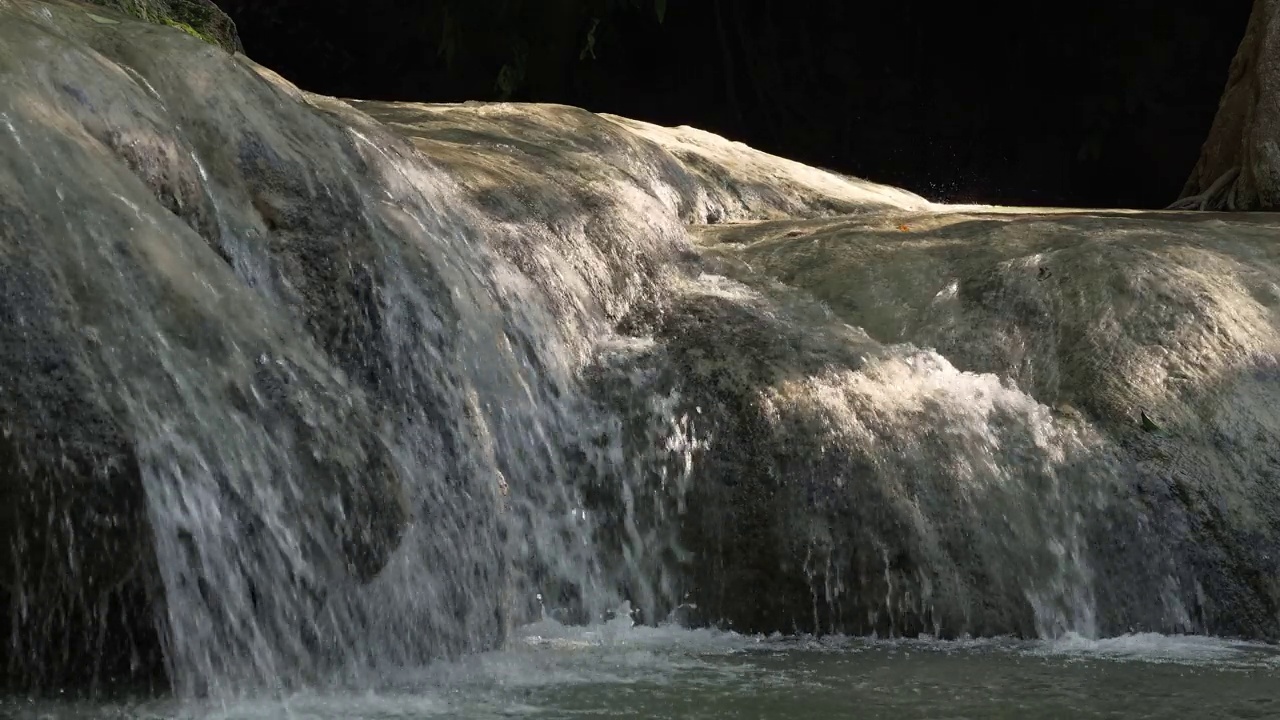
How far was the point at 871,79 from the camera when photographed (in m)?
16.4

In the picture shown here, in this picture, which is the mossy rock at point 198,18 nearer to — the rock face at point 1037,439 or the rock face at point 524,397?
the rock face at point 524,397

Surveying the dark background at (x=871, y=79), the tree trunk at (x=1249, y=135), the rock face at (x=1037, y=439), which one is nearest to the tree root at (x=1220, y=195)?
the tree trunk at (x=1249, y=135)

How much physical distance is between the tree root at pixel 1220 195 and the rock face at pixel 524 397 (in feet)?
7.43

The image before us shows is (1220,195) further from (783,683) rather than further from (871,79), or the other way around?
(783,683)

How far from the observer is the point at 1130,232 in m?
7.43

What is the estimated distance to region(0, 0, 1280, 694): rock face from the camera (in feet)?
13.3

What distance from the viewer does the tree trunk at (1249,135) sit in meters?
9.62

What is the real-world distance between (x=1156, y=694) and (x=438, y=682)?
193 cm

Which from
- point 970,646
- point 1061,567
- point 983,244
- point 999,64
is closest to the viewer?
point 970,646

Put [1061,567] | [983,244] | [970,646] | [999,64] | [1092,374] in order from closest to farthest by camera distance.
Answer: [970,646]
[1061,567]
[1092,374]
[983,244]
[999,64]

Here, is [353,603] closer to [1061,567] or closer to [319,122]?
[319,122]

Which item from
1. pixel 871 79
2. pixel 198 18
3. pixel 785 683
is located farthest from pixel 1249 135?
pixel 871 79

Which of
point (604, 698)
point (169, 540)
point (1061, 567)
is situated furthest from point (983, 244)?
point (169, 540)

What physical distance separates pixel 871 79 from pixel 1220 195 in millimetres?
6529
